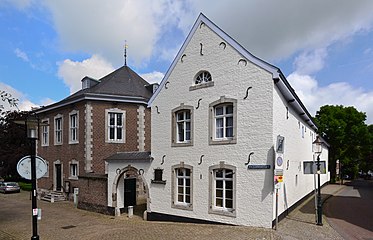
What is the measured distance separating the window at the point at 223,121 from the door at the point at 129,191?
6828 millimetres

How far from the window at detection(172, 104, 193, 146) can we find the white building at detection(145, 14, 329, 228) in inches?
1.9

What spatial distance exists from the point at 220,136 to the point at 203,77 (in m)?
2.87

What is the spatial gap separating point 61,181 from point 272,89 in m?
20.8

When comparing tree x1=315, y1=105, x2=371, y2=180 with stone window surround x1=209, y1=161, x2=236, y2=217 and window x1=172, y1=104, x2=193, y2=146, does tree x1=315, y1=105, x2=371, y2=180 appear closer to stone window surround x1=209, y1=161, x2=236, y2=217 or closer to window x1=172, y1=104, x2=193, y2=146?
window x1=172, y1=104, x2=193, y2=146

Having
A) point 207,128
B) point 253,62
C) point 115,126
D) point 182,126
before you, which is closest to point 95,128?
point 115,126

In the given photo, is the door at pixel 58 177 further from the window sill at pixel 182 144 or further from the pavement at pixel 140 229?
the window sill at pixel 182 144

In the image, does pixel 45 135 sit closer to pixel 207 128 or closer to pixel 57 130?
pixel 57 130

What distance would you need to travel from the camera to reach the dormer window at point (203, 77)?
1382cm

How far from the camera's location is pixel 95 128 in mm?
23000

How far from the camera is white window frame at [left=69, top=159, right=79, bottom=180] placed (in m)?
23.7

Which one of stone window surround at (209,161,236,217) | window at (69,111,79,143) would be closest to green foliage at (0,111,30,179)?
window at (69,111,79,143)

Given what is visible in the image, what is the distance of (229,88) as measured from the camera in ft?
42.1

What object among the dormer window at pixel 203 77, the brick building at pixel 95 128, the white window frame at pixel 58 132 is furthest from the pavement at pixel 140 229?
the white window frame at pixel 58 132

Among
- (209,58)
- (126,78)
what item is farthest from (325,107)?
(209,58)
